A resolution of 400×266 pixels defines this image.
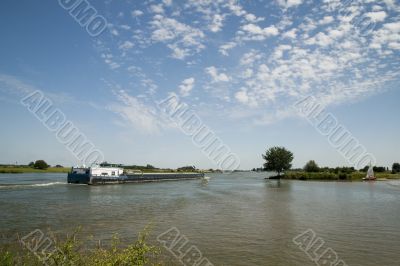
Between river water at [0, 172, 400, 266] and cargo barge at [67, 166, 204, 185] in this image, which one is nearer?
river water at [0, 172, 400, 266]

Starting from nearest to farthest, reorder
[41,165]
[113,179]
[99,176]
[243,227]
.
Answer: [243,227], [99,176], [113,179], [41,165]

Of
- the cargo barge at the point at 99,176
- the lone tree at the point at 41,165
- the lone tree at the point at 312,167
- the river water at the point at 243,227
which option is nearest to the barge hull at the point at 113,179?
the cargo barge at the point at 99,176

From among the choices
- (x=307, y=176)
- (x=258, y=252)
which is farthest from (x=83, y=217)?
(x=307, y=176)

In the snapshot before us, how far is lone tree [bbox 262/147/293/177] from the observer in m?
142

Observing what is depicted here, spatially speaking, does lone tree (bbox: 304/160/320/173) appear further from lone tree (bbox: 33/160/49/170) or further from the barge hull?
lone tree (bbox: 33/160/49/170)

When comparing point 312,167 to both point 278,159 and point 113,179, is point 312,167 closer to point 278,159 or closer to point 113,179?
point 278,159

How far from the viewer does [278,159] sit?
142 meters

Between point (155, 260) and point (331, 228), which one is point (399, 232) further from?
point (155, 260)

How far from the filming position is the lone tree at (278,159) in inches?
5581

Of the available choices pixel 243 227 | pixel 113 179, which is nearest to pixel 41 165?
pixel 113 179

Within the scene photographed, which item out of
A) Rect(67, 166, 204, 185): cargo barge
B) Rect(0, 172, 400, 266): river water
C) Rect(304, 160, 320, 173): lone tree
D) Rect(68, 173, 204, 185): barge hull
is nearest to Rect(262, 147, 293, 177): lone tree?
Rect(304, 160, 320, 173): lone tree

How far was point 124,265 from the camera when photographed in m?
9.38

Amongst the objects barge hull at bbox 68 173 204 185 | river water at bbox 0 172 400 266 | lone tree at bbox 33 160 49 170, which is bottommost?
river water at bbox 0 172 400 266

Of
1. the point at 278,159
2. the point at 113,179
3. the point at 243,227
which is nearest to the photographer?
the point at 243,227
